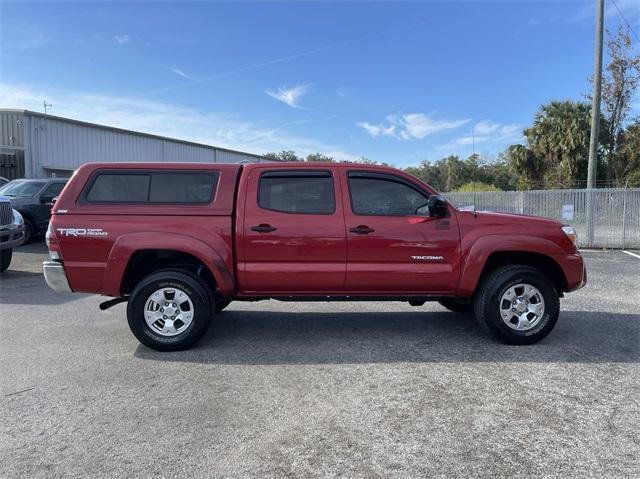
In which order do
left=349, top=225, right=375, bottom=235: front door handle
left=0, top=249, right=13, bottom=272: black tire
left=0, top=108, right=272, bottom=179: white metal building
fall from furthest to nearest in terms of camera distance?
left=0, top=108, right=272, bottom=179: white metal building
left=0, top=249, right=13, bottom=272: black tire
left=349, top=225, right=375, bottom=235: front door handle

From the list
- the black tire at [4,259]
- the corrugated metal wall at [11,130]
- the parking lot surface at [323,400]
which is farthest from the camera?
the corrugated metal wall at [11,130]

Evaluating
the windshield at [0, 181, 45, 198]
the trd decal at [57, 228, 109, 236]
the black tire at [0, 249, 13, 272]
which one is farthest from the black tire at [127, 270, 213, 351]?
the windshield at [0, 181, 45, 198]

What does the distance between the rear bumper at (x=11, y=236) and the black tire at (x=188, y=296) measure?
20.8 feet

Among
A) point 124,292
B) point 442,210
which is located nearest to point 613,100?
point 442,210

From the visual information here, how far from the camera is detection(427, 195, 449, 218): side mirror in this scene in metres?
5.11

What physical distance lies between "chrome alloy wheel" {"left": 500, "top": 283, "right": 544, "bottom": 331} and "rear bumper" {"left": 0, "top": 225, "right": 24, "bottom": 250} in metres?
9.32

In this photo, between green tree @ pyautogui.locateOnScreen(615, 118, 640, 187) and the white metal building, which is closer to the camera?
the white metal building

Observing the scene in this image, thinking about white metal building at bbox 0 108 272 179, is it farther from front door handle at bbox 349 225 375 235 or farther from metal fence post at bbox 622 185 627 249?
front door handle at bbox 349 225 375 235

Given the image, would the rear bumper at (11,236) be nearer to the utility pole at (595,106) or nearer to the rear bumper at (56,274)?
the rear bumper at (56,274)

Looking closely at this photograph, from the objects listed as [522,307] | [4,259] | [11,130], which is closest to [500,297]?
[522,307]

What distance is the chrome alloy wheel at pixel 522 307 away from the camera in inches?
206

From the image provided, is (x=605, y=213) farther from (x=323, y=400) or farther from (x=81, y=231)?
(x=81, y=231)

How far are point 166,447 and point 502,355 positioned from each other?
3334mm

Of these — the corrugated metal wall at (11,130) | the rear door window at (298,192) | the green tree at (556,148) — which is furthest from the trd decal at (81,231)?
the green tree at (556,148)
